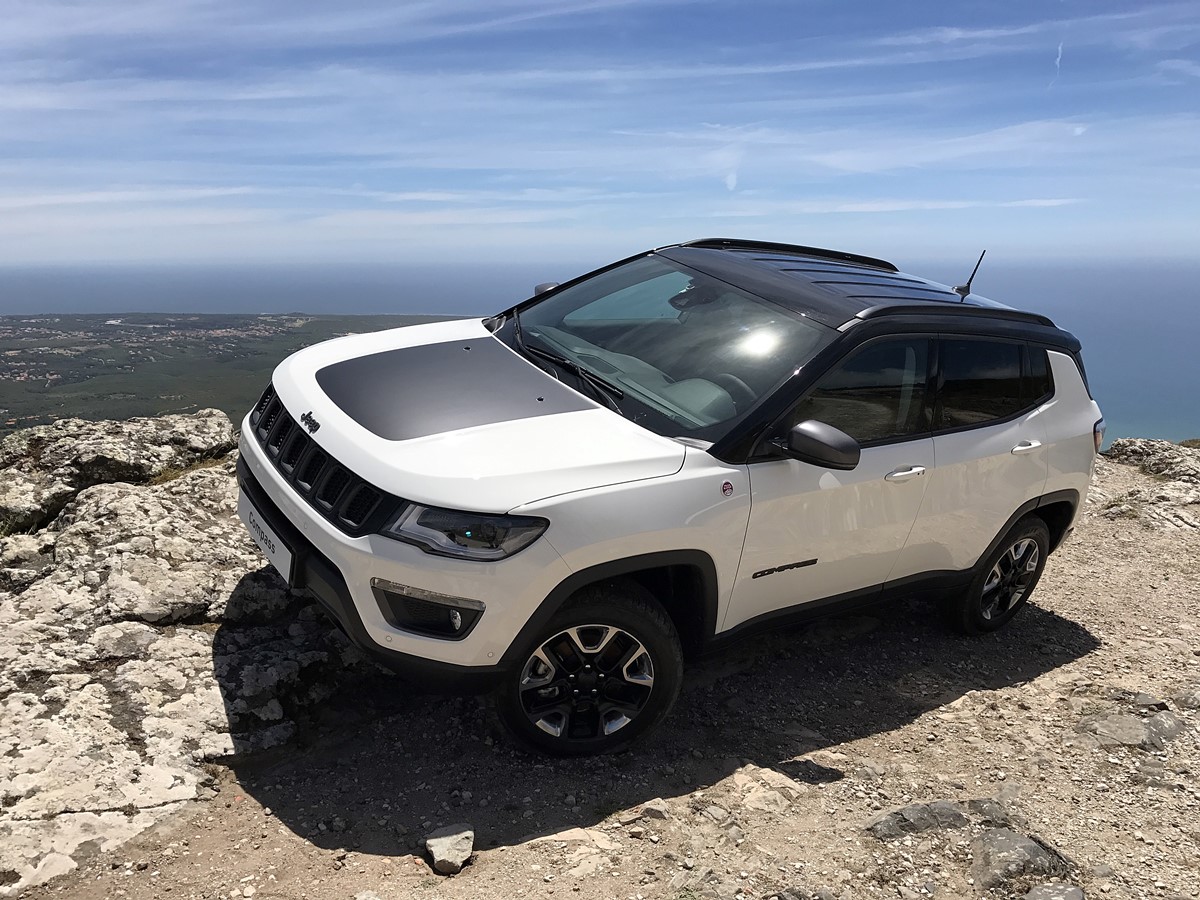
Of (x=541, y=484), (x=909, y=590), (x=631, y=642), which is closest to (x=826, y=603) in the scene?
(x=909, y=590)

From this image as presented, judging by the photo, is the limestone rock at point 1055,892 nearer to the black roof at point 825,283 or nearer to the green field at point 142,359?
the black roof at point 825,283

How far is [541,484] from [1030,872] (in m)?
2.26

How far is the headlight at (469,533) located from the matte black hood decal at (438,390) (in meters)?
0.34

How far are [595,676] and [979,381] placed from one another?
8.35 feet

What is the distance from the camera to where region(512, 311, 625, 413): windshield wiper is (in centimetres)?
357

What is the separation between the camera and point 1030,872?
2961 mm

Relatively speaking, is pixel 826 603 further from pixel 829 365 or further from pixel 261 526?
pixel 261 526

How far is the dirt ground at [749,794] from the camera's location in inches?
111

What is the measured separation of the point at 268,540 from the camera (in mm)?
3443

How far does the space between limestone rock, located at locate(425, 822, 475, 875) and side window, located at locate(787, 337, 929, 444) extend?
2029 millimetres

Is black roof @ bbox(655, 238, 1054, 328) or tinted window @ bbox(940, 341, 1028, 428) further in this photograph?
tinted window @ bbox(940, 341, 1028, 428)

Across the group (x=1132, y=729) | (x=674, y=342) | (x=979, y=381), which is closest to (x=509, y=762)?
(x=674, y=342)

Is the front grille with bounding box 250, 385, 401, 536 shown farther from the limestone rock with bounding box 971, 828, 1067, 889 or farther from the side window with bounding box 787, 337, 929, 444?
the limestone rock with bounding box 971, 828, 1067, 889

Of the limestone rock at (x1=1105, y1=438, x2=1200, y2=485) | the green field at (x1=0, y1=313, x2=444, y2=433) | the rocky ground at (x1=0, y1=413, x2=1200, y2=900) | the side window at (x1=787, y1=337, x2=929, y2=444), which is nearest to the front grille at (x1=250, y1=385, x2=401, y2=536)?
the rocky ground at (x1=0, y1=413, x2=1200, y2=900)
